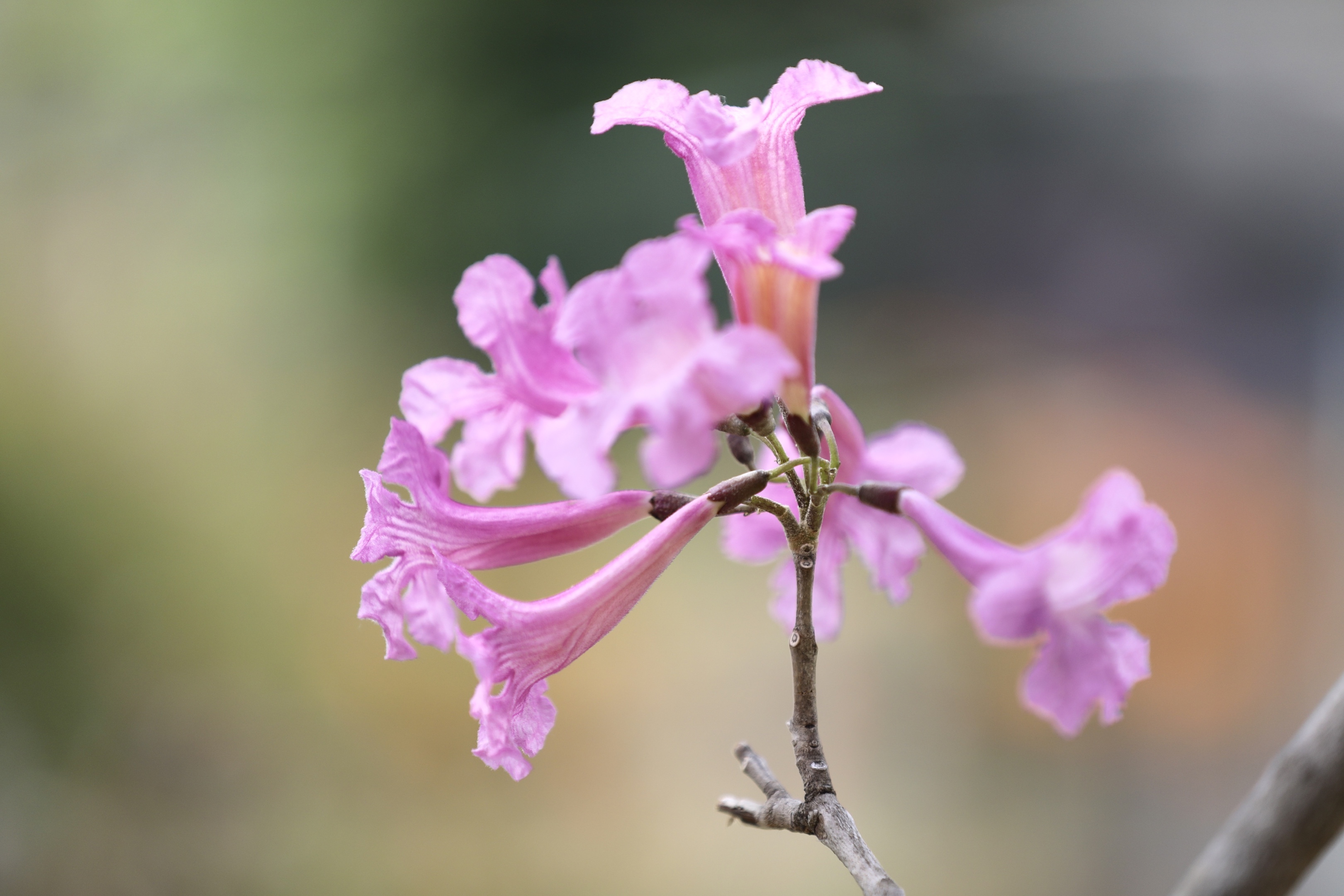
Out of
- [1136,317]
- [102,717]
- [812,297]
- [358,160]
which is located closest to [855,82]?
[812,297]

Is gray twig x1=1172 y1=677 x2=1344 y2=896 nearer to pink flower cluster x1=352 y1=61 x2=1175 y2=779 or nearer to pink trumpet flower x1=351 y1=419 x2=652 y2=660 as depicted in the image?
pink flower cluster x1=352 y1=61 x2=1175 y2=779

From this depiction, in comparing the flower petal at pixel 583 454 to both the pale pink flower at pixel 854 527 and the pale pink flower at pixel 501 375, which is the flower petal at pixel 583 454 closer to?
the pale pink flower at pixel 501 375

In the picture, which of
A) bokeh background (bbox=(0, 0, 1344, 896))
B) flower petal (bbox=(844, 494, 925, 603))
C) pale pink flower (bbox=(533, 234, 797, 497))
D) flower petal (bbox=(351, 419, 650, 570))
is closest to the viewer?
pale pink flower (bbox=(533, 234, 797, 497))

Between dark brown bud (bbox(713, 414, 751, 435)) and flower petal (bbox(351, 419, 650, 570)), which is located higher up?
dark brown bud (bbox(713, 414, 751, 435))

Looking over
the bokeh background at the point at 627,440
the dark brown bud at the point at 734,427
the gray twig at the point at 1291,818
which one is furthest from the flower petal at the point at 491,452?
the bokeh background at the point at 627,440

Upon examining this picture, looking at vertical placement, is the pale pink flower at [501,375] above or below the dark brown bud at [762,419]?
below

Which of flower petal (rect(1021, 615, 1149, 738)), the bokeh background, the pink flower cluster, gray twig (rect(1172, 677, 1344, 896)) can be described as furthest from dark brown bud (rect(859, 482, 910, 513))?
the bokeh background
